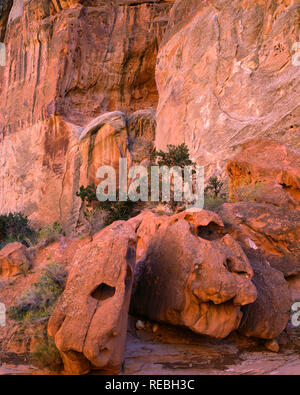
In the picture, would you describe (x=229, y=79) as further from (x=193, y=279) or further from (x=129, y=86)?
(x=193, y=279)

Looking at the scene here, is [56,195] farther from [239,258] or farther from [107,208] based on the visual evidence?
[239,258]

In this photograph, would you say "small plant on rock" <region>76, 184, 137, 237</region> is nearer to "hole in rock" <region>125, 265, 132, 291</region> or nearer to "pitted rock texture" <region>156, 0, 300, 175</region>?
"pitted rock texture" <region>156, 0, 300, 175</region>

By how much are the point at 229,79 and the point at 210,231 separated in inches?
465

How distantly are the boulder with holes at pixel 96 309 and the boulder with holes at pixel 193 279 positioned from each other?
37.4 inches

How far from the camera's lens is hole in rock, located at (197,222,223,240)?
19.6 feet

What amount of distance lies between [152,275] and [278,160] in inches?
220

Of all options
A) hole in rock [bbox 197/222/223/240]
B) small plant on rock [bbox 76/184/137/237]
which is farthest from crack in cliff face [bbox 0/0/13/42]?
hole in rock [bbox 197/222/223/240]

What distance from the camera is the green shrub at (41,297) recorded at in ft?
20.1

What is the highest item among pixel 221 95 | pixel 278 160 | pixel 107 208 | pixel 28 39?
pixel 28 39

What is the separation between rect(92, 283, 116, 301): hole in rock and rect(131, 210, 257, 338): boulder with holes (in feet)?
3.57

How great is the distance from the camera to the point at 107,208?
13461 millimetres

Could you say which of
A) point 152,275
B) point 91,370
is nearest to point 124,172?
point 152,275

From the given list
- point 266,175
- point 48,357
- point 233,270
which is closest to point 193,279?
point 233,270
